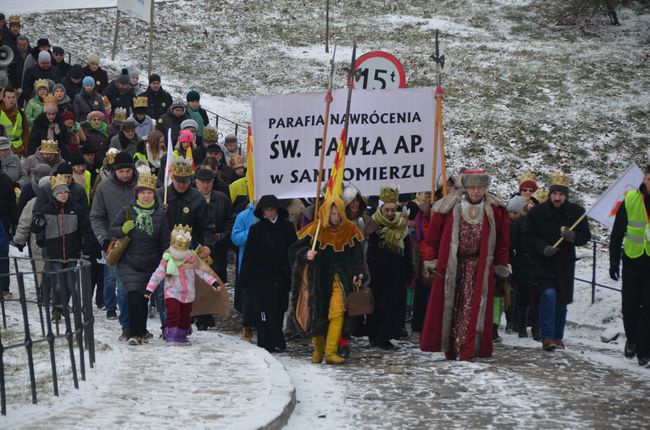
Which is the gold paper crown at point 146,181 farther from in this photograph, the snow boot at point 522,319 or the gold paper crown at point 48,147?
the snow boot at point 522,319

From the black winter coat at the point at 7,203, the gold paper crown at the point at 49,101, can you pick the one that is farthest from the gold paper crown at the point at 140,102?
the black winter coat at the point at 7,203

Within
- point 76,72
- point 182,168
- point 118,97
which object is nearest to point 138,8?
point 118,97

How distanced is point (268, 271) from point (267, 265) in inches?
2.7

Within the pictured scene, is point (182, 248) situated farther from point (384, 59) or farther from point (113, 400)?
point (384, 59)

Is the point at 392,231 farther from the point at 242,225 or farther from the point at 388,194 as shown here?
the point at 242,225

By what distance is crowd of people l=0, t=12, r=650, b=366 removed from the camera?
11.9 metres

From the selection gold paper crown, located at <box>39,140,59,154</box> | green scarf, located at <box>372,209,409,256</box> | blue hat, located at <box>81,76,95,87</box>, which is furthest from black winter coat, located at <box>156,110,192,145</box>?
green scarf, located at <box>372,209,409,256</box>

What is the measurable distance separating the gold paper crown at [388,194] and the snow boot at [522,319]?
8.11ft

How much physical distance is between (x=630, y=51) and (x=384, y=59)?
23.9m

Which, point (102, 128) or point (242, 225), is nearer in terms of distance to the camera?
point (242, 225)

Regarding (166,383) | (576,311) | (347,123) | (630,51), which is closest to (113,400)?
(166,383)

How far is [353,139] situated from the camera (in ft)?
43.3

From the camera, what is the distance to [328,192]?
12281mm

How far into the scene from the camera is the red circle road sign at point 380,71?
14.6 meters
